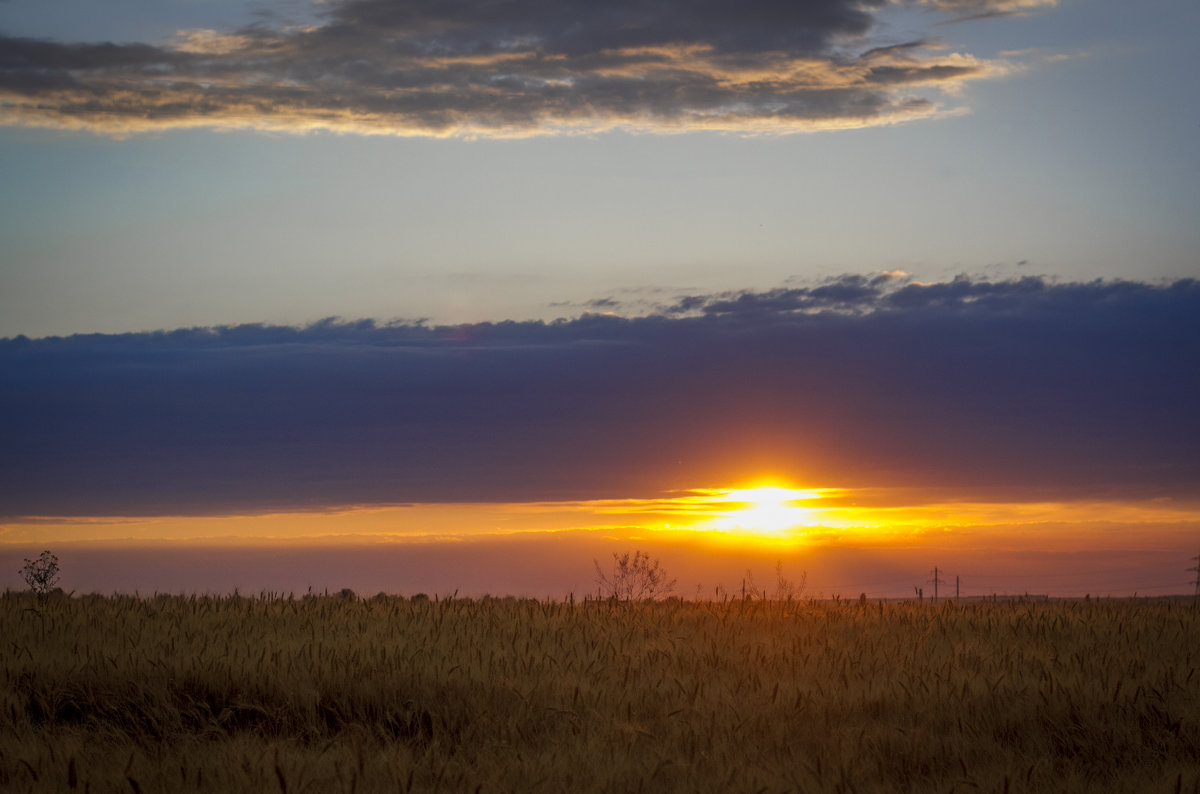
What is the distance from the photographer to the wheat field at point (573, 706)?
24.4 feet

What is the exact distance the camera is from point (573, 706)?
9281 mm

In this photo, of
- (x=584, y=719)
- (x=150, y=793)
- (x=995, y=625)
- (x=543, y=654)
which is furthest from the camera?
(x=995, y=625)

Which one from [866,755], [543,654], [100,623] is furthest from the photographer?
[100,623]

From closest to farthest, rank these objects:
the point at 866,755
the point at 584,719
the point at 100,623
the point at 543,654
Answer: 1. the point at 866,755
2. the point at 584,719
3. the point at 543,654
4. the point at 100,623

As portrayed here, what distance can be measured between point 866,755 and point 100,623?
9.23m

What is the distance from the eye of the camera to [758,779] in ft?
24.0

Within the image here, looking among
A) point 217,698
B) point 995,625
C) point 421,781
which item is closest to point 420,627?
point 217,698

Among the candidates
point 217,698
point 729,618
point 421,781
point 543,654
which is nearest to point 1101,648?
point 729,618

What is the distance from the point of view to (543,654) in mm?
10922

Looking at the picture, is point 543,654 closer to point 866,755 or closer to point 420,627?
point 420,627

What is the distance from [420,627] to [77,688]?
4315 millimetres

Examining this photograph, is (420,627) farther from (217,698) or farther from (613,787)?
(613,787)

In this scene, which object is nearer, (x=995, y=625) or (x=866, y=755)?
(x=866, y=755)

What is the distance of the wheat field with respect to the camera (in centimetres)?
745
